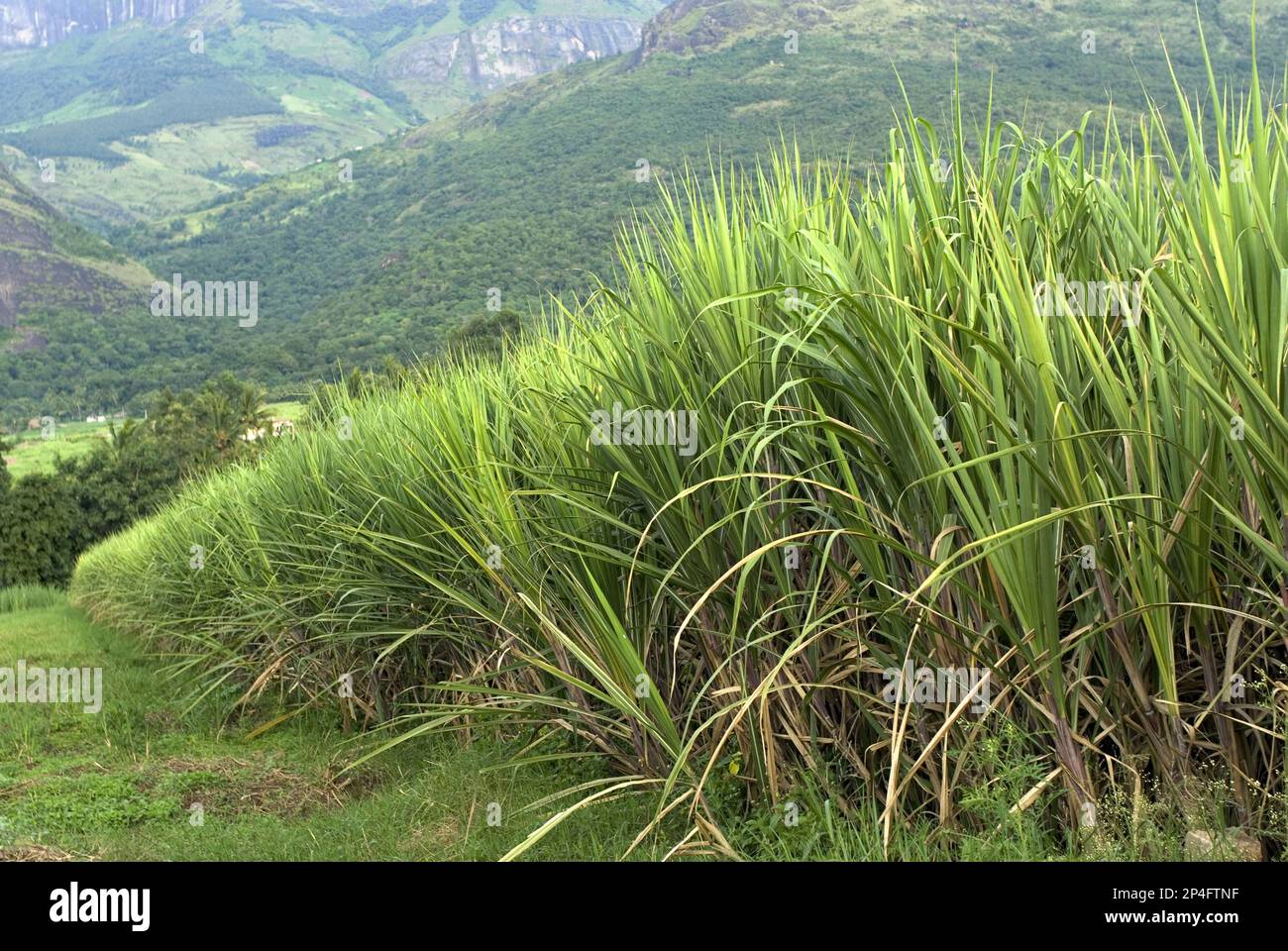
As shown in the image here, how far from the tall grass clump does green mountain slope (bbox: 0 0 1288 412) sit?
3925cm

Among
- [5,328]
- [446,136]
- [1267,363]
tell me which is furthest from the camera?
[446,136]

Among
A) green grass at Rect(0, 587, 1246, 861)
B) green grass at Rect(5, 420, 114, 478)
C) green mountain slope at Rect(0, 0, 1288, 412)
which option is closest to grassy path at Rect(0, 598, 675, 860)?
green grass at Rect(0, 587, 1246, 861)

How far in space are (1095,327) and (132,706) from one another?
815cm

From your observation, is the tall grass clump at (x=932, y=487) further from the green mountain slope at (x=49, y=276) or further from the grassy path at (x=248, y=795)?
the green mountain slope at (x=49, y=276)

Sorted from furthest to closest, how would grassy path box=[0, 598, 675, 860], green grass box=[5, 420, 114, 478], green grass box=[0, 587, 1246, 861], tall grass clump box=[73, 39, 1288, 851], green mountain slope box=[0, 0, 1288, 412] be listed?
green mountain slope box=[0, 0, 1288, 412] < green grass box=[5, 420, 114, 478] < grassy path box=[0, 598, 675, 860] < green grass box=[0, 587, 1246, 861] < tall grass clump box=[73, 39, 1288, 851]

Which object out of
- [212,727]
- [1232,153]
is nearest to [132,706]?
[212,727]

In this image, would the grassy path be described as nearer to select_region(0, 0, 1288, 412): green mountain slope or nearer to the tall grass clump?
the tall grass clump

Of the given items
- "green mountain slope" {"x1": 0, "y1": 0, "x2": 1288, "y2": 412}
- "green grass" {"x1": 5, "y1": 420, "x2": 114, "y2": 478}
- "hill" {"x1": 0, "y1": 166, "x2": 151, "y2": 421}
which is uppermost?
"green mountain slope" {"x1": 0, "y1": 0, "x2": 1288, "y2": 412}

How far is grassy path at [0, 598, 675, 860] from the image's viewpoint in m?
3.66

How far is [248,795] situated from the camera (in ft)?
16.9

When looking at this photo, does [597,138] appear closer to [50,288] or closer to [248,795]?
[50,288]

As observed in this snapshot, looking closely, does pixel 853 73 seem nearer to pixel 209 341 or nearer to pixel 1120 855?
pixel 209 341

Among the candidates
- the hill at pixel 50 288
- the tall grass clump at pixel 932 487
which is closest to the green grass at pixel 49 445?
the hill at pixel 50 288

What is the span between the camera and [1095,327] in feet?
8.39
